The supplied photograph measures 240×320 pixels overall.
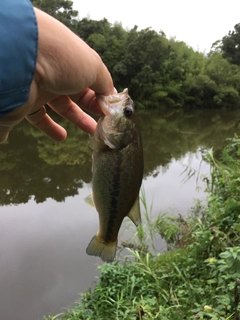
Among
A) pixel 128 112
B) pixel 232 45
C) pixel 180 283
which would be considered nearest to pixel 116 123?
pixel 128 112

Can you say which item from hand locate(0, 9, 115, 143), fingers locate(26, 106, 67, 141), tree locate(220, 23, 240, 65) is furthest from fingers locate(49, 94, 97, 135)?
tree locate(220, 23, 240, 65)

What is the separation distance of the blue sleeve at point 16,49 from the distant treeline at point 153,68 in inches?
1236

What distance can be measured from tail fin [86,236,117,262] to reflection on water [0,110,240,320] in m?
3.09

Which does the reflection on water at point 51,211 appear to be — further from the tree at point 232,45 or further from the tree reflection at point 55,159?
the tree at point 232,45

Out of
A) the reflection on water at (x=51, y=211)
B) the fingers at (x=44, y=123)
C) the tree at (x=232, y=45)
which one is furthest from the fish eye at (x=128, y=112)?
the tree at (x=232, y=45)

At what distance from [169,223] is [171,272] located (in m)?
2.42

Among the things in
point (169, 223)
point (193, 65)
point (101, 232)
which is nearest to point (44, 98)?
point (101, 232)

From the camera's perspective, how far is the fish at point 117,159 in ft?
5.41

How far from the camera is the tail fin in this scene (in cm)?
177

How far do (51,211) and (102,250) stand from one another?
Result: 19.2 feet

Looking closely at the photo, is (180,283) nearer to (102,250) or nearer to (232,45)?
(102,250)

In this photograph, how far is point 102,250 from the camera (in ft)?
5.83

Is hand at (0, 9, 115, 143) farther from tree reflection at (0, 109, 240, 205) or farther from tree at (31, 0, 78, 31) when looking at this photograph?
tree at (31, 0, 78, 31)

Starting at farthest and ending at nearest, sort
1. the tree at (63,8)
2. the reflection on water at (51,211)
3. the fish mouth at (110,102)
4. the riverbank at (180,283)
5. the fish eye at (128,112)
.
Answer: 1. the tree at (63,8)
2. the reflection on water at (51,211)
3. the riverbank at (180,283)
4. the fish eye at (128,112)
5. the fish mouth at (110,102)
